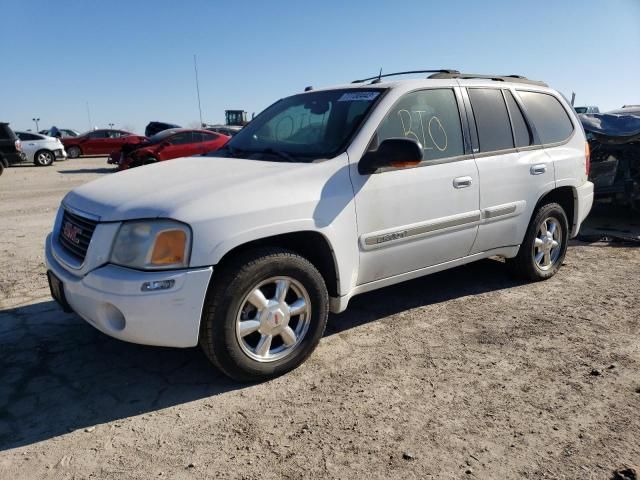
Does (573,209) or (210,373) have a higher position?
(573,209)

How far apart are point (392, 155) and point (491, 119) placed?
4.92 feet

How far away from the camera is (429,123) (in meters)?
3.85

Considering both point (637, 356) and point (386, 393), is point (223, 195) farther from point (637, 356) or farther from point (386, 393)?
point (637, 356)

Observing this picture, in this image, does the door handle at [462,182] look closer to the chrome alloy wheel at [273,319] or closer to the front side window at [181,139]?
the chrome alloy wheel at [273,319]

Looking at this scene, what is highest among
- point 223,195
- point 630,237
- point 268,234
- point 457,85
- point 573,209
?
point 457,85

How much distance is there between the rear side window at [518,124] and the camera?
14.7 ft

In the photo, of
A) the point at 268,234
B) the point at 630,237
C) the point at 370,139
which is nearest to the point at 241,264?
the point at 268,234

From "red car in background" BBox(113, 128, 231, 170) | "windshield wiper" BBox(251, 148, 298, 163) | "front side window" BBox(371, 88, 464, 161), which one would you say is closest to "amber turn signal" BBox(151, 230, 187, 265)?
"windshield wiper" BBox(251, 148, 298, 163)

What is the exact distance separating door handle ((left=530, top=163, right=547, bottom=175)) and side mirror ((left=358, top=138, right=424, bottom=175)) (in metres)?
1.71

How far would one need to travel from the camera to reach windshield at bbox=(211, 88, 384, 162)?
139 inches

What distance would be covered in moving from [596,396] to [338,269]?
167 centimetres

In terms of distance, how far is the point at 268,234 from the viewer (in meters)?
2.96

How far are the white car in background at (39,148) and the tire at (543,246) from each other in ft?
63.5

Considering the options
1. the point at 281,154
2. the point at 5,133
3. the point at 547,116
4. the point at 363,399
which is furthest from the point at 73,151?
the point at 363,399
